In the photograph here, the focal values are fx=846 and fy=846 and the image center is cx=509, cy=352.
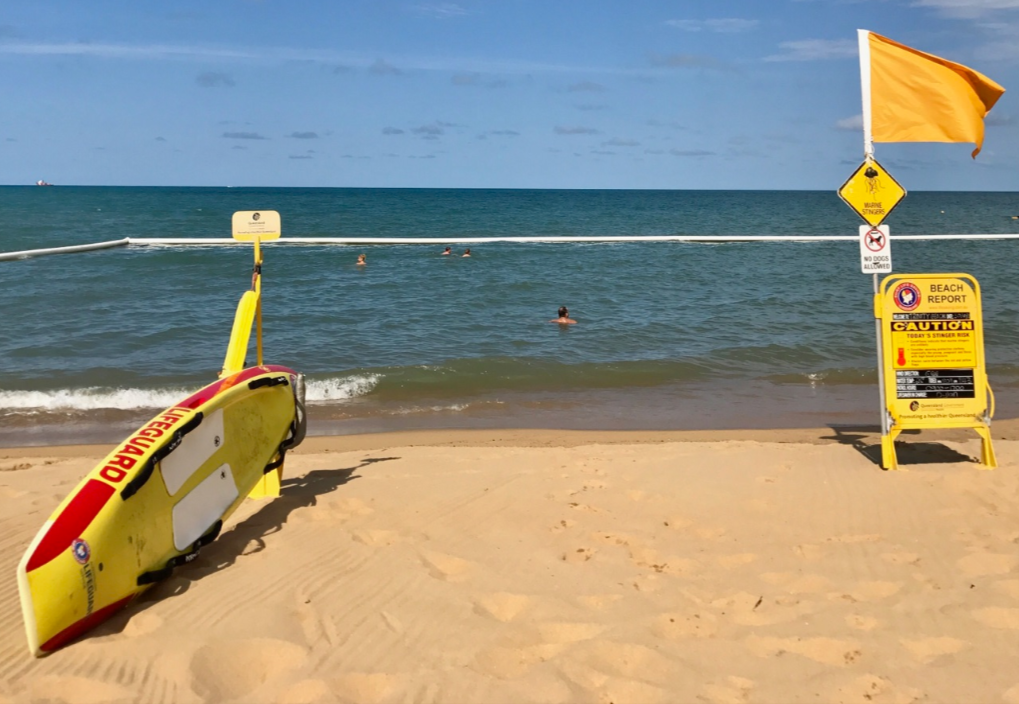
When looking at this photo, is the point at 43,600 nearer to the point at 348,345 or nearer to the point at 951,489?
the point at 951,489

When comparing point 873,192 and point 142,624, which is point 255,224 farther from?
point 873,192

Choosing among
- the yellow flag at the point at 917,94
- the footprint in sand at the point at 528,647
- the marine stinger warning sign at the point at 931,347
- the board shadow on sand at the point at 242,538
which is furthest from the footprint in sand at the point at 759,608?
the yellow flag at the point at 917,94

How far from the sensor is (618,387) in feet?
39.9

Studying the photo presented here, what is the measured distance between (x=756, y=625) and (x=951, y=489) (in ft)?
9.76

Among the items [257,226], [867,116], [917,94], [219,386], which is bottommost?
[219,386]

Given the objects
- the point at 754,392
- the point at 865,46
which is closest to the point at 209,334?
the point at 754,392

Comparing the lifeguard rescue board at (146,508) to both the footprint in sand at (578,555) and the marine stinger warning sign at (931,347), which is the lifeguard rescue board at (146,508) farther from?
the marine stinger warning sign at (931,347)

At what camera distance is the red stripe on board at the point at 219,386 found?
487 cm

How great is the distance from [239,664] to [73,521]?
1.06 metres

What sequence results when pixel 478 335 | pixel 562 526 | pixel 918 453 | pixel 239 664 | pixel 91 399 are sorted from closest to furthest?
pixel 239 664
pixel 562 526
pixel 918 453
pixel 91 399
pixel 478 335

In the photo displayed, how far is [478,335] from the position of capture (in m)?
15.6

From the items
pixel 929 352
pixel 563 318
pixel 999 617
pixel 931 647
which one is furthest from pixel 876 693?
pixel 563 318

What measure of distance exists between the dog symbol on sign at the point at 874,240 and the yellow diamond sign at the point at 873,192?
3.0 inches

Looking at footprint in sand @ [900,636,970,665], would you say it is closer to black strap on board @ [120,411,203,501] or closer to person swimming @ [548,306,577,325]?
black strap on board @ [120,411,203,501]
